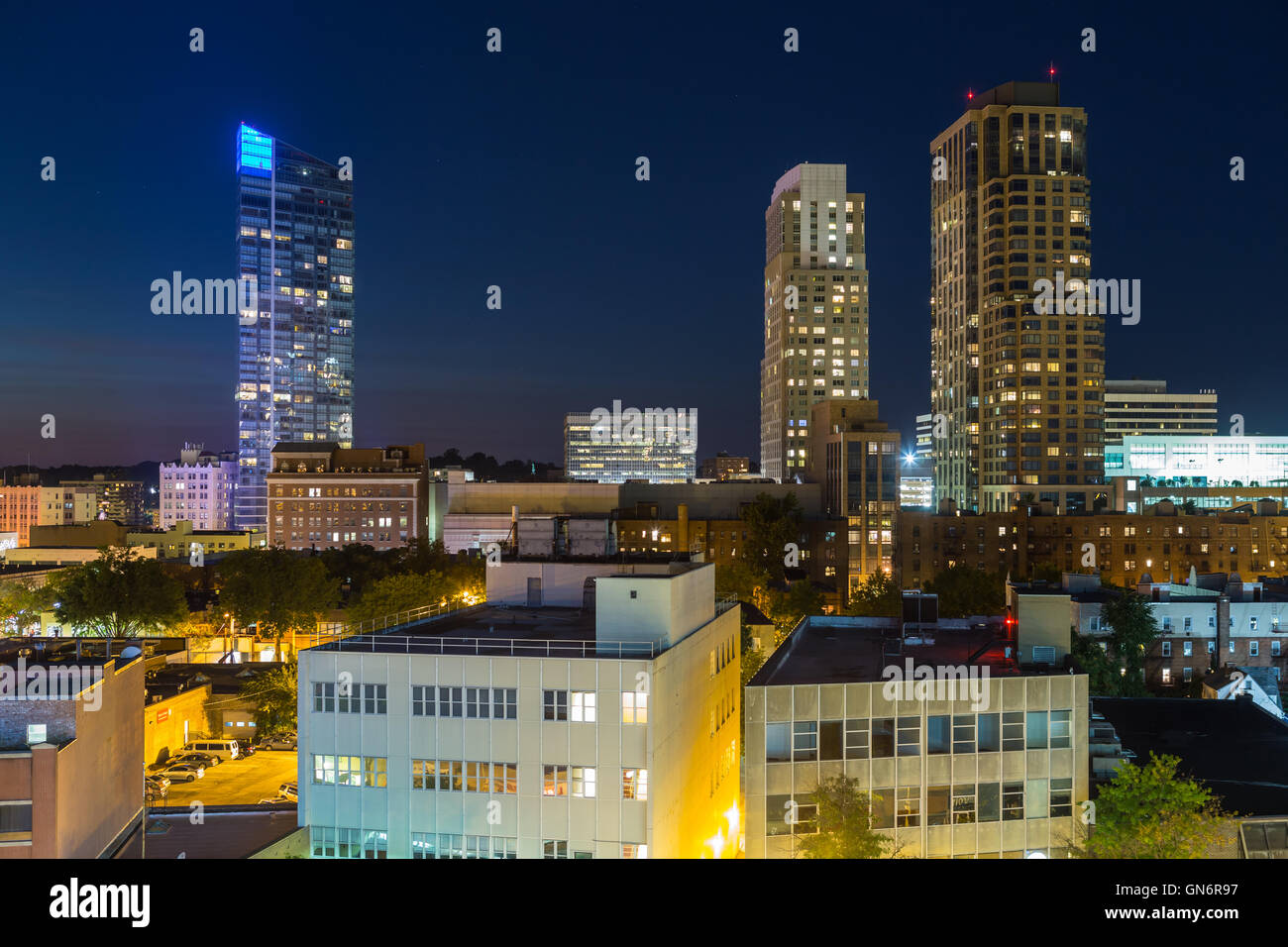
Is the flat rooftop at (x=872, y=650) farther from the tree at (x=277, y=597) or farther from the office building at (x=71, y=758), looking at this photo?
the tree at (x=277, y=597)

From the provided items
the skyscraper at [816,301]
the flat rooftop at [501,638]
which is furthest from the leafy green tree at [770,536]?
the skyscraper at [816,301]

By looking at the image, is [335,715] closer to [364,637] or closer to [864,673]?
[364,637]

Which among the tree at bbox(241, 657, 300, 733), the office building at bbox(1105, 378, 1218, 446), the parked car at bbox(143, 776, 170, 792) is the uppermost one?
the office building at bbox(1105, 378, 1218, 446)

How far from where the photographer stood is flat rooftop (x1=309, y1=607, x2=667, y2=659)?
2659 cm

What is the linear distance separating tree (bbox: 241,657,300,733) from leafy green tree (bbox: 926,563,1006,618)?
37.2m

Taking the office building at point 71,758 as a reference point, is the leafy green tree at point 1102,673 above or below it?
below

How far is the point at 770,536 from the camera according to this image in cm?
8912

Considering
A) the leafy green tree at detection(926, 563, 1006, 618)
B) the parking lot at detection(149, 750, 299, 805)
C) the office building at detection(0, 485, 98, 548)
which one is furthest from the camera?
the office building at detection(0, 485, 98, 548)

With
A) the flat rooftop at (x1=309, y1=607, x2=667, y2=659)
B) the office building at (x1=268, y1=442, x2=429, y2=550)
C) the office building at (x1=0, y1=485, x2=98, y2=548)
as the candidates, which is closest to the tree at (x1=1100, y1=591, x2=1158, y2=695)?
the flat rooftop at (x1=309, y1=607, x2=667, y2=659)

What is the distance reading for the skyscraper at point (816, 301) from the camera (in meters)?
167

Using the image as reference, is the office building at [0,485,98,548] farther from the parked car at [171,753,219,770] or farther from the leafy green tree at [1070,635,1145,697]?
the leafy green tree at [1070,635,1145,697]

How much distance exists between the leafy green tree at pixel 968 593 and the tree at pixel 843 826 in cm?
3707

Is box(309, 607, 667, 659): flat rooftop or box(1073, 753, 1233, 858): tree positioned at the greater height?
box(309, 607, 667, 659): flat rooftop

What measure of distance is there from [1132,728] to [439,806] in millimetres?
21835
